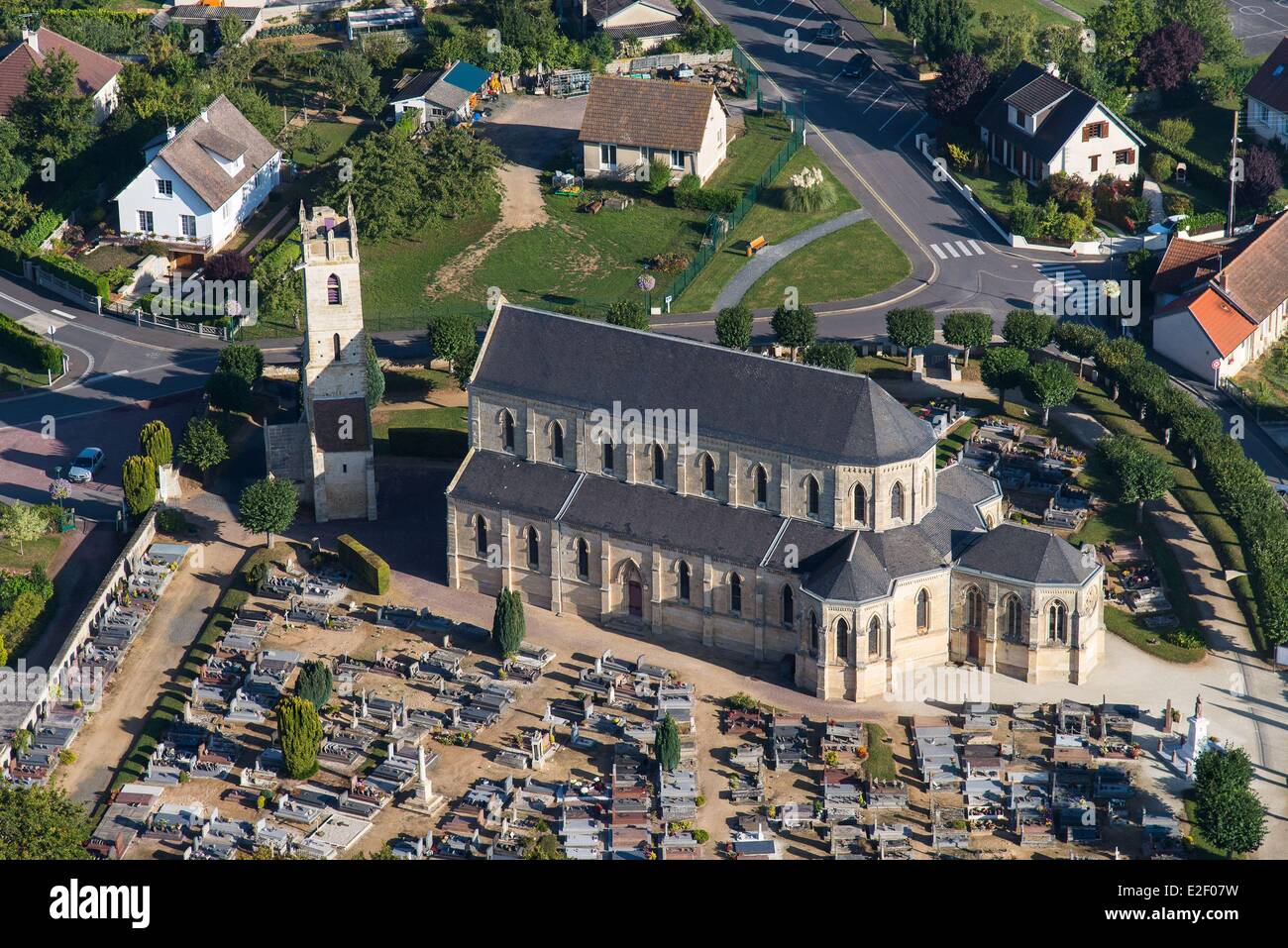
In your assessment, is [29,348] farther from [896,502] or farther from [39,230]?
[896,502]

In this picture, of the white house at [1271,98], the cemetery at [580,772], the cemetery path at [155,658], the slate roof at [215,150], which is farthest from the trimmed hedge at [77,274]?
the white house at [1271,98]

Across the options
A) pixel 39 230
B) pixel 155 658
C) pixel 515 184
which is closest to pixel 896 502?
pixel 155 658

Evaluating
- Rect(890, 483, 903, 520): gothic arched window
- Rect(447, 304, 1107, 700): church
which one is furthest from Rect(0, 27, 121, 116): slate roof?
Rect(890, 483, 903, 520): gothic arched window

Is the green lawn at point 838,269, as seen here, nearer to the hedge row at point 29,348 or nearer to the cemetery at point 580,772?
the hedge row at point 29,348

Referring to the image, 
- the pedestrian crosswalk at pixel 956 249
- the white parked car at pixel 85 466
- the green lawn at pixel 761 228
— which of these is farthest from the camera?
the pedestrian crosswalk at pixel 956 249

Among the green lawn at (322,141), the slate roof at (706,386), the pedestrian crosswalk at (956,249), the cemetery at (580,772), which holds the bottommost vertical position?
the cemetery at (580,772)

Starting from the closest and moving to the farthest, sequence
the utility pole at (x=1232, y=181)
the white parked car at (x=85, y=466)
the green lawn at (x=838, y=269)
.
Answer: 1. the white parked car at (x=85, y=466)
2. the green lawn at (x=838, y=269)
3. the utility pole at (x=1232, y=181)
